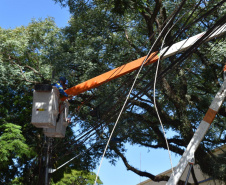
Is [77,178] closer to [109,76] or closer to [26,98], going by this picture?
[26,98]

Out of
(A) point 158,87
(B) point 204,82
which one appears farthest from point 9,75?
(B) point 204,82

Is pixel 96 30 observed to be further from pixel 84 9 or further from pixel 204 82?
pixel 204 82

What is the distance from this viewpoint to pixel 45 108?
7.77 metres

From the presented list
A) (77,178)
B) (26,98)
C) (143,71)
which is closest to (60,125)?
(143,71)

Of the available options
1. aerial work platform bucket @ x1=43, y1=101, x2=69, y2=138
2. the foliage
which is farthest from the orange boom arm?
the foliage

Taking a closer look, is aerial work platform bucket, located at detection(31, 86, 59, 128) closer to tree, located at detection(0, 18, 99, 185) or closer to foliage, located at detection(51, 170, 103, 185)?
tree, located at detection(0, 18, 99, 185)

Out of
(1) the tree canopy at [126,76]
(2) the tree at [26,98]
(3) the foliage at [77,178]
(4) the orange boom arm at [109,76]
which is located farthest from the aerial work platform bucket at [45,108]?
(3) the foliage at [77,178]

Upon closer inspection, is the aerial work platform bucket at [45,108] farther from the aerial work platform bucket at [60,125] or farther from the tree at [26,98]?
the tree at [26,98]

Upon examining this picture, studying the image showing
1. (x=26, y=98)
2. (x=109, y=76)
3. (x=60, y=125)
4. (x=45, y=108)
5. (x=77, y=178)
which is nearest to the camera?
(x=45, y=108)

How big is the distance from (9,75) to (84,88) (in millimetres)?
8068

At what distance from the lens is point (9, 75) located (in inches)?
631

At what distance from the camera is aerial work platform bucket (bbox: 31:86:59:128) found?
7691mm

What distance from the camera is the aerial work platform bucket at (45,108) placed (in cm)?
769

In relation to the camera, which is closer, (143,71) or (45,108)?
(45,108)
